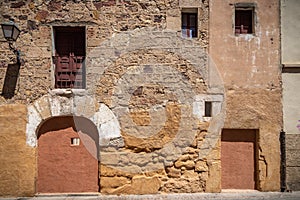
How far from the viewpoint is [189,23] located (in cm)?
784

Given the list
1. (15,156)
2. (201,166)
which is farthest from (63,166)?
(201,166)

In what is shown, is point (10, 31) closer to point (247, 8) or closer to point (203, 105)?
point (203, 105)

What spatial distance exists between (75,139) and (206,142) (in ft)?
8.81

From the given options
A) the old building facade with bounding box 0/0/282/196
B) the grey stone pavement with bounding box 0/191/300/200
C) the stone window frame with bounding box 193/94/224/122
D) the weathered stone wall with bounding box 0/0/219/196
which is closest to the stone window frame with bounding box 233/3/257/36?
the old building facade with bounding box 0/0/282/196

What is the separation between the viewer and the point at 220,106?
7.63 m

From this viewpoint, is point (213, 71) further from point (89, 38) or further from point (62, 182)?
point (62, 182)

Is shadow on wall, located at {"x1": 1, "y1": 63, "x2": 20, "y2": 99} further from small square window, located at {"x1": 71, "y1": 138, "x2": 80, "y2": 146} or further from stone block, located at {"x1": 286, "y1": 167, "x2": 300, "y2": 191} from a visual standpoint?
stone block, located at {"x1": 286, "y1": 167, "x2": 300, "y2": 191}

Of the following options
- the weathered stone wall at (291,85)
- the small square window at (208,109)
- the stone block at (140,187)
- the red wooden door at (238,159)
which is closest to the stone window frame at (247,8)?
the weathered stone wall at (291,85)

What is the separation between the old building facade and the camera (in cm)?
736

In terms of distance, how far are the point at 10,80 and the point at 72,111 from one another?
1.38 m

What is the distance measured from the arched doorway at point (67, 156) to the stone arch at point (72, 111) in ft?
0.80

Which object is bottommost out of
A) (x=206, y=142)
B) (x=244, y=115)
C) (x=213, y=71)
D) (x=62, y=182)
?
(x=62, y=182)

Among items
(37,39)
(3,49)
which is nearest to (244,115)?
(37,39)

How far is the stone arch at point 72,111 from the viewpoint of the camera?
733cm
